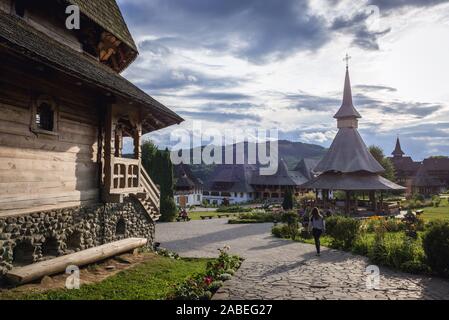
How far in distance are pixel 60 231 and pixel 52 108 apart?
132 inches

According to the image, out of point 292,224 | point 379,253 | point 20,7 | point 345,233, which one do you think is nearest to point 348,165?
point 292,224

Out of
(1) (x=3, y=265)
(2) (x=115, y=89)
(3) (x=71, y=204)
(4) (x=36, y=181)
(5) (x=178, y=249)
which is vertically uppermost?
(2) (x=115, y=89)

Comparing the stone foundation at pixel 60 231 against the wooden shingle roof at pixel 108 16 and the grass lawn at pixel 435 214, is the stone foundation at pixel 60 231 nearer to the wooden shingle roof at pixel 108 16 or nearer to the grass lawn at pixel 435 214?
the wooden shingle roof at pixel 108 16

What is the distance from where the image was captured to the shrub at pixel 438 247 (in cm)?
1004

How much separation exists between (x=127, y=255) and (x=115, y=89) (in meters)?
5.28

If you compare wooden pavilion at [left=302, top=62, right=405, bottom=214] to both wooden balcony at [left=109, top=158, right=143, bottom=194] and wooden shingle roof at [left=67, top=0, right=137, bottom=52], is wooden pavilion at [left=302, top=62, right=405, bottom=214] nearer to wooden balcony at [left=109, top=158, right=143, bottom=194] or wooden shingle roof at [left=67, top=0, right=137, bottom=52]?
wooden balcony at [left=109, top=158, right=143, bottom=194]

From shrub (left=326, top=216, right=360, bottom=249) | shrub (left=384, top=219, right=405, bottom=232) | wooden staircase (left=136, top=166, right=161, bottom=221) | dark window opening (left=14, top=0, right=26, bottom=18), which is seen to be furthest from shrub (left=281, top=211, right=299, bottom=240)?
dark window opening (left=14, top=0, right=26, bottom=18)

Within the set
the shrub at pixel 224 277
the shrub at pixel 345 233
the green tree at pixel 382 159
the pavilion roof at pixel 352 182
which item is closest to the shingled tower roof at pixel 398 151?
the green tree at pixel 382 159

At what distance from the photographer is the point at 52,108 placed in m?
9.84

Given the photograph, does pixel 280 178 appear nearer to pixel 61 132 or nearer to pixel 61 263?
pixel 61 132
